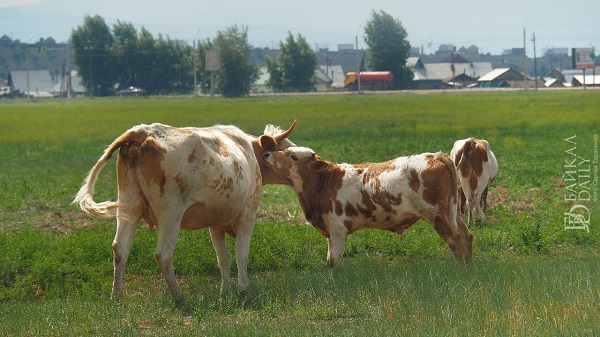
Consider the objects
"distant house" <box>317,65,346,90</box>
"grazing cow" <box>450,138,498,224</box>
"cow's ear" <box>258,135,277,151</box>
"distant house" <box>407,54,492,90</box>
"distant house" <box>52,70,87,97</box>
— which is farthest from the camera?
"distant house" <box>317,65,346,90</box>

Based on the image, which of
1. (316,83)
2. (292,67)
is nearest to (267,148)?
(292,67)

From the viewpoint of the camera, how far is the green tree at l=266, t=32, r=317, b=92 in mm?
119125

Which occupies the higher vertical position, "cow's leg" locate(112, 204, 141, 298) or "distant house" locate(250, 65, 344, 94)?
"distant house" locate(250, 65, 344, 94)

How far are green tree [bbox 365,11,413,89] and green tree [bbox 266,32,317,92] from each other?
29.1ft

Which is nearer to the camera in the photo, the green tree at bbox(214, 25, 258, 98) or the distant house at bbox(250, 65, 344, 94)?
the green tree at bbox(214, 25, 258, 98)

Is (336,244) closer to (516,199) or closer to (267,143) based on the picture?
(267,143)

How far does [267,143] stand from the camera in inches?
510

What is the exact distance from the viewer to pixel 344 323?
9305 millimetres

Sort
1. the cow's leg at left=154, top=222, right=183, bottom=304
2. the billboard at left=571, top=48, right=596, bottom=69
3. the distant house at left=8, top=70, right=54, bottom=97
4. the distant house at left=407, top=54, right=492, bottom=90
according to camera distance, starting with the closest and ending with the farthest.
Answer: the cow's leg at left=154, top=222, right=183, bottom=304
the billboard at left=571, top=48, right=596, bottom=69
the distant house at left=407, top=54, right=492, bottom=90
the distant house at left=8, top=70, right=54, bottom=97

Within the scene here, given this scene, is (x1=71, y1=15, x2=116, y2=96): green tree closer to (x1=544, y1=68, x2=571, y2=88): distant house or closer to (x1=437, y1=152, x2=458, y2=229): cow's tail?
(x1=544, y1=68, x2=571, y2=88): distant house

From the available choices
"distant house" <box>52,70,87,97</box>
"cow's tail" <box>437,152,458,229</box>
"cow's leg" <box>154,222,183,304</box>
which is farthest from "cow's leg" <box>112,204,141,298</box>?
"distant house" <box>52,70,87,97</box>

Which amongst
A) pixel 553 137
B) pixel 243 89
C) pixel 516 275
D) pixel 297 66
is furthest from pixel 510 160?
pixel 297 66

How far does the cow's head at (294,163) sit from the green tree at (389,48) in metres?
109

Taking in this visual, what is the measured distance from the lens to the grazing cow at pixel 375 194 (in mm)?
12117
